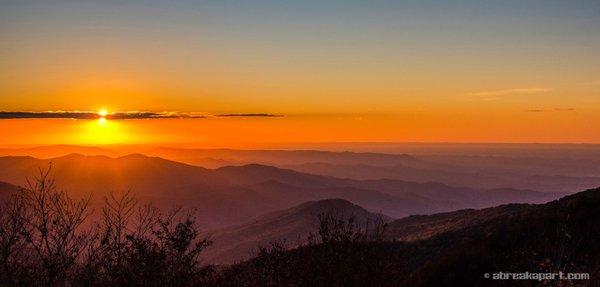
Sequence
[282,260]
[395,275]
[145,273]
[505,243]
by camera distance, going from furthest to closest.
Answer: [505,243]
[282,260]
[145,273]
[395,275]

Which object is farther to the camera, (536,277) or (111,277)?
(536,277)

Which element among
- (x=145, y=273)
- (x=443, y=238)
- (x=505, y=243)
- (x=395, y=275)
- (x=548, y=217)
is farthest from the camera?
(x=443, y=238)

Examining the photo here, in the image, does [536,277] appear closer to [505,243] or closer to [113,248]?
[505,243]

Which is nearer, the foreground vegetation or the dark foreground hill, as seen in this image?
the dark foreground hill

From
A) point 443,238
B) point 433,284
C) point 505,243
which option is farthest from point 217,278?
point 443,238

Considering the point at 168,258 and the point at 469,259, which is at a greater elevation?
the point at 168,258

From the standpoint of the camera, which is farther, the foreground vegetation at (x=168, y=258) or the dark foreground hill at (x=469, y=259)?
the foreground vegetation at (x=168, y=258)

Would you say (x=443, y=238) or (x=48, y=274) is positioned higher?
(x=48, y=274)

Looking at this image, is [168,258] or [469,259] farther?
[469,259]
